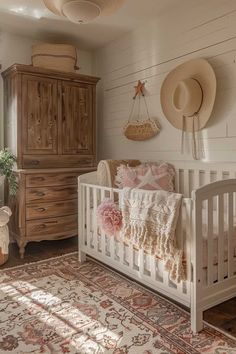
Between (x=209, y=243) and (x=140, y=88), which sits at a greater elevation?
(x=140, y=88)

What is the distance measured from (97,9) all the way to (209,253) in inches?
57.4

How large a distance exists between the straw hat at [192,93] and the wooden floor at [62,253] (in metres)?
1.40

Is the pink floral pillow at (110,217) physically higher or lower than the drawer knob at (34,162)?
lower

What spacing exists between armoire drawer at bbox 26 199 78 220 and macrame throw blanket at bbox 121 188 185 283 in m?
1.22

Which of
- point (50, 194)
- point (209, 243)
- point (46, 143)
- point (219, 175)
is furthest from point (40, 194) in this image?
point (209, 243)

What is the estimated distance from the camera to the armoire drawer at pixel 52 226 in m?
2.96

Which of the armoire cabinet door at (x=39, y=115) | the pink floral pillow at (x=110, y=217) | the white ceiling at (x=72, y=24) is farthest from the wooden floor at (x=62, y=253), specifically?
the white ceiling at (x=72, y=24)

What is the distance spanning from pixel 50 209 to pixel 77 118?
1.02 metres

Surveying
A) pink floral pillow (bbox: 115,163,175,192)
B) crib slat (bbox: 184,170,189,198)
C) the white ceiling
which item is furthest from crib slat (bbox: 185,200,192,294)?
the white ceiling

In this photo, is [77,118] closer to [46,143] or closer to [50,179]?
[46,143]

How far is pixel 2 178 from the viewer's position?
2836mm

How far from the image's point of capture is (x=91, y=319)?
179 cm

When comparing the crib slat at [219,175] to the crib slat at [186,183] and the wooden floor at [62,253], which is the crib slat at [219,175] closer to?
the crib slat at [186,183]

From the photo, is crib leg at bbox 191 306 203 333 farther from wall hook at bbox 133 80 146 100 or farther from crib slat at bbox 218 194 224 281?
wall hook at bbox 133 80 146 100
